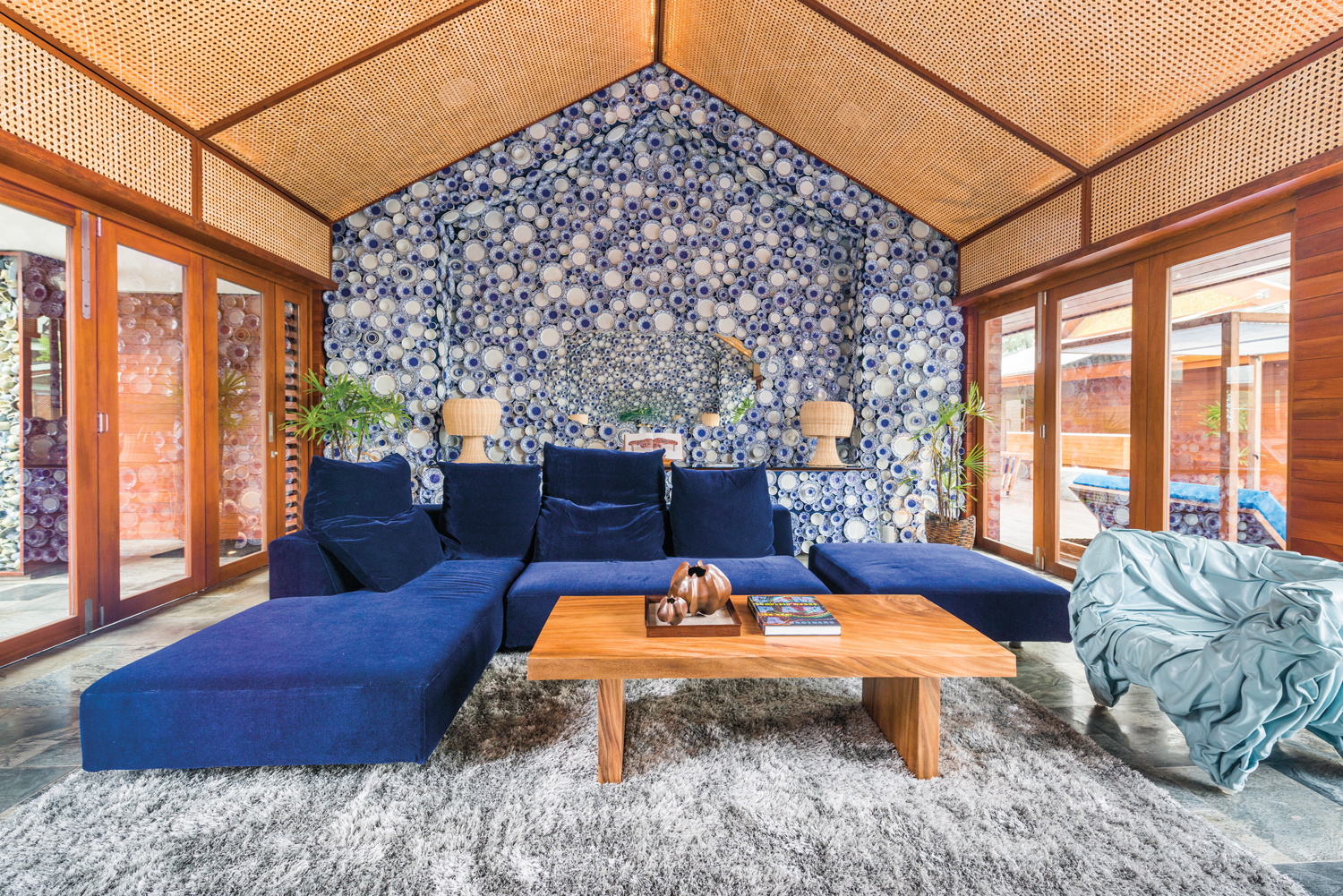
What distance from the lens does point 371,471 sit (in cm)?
252

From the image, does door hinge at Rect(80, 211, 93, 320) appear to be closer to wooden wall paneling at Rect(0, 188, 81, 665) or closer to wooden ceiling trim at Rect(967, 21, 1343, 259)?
wooden wall paneling at Rect(0, 188, 81, 665)

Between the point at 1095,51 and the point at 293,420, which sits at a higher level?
the point at 1095,51

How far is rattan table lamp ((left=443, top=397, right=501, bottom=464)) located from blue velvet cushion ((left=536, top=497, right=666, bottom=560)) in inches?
69.6

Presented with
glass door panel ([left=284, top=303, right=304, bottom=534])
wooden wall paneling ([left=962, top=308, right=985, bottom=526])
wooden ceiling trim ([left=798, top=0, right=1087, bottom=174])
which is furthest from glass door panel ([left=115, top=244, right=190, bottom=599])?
wooden wall paneling ([left=962, top=308, right=985, bottom=526])

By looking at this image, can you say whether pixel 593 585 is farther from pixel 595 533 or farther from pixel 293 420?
pixel 293 420

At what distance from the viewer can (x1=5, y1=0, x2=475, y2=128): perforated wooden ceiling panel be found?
253 centimetres

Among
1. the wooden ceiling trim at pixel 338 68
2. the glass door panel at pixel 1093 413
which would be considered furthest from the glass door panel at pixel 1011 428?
the wooden ceiling trim at pixel 338 68

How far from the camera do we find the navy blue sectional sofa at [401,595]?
1.48 metres

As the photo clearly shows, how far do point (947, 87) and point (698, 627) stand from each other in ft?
12.1

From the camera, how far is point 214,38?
9.33 ft

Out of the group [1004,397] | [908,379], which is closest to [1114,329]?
[1004,397]

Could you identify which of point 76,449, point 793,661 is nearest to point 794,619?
point 793,661

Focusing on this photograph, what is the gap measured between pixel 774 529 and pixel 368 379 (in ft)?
11.3

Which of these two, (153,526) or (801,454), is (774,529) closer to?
(801,454)
